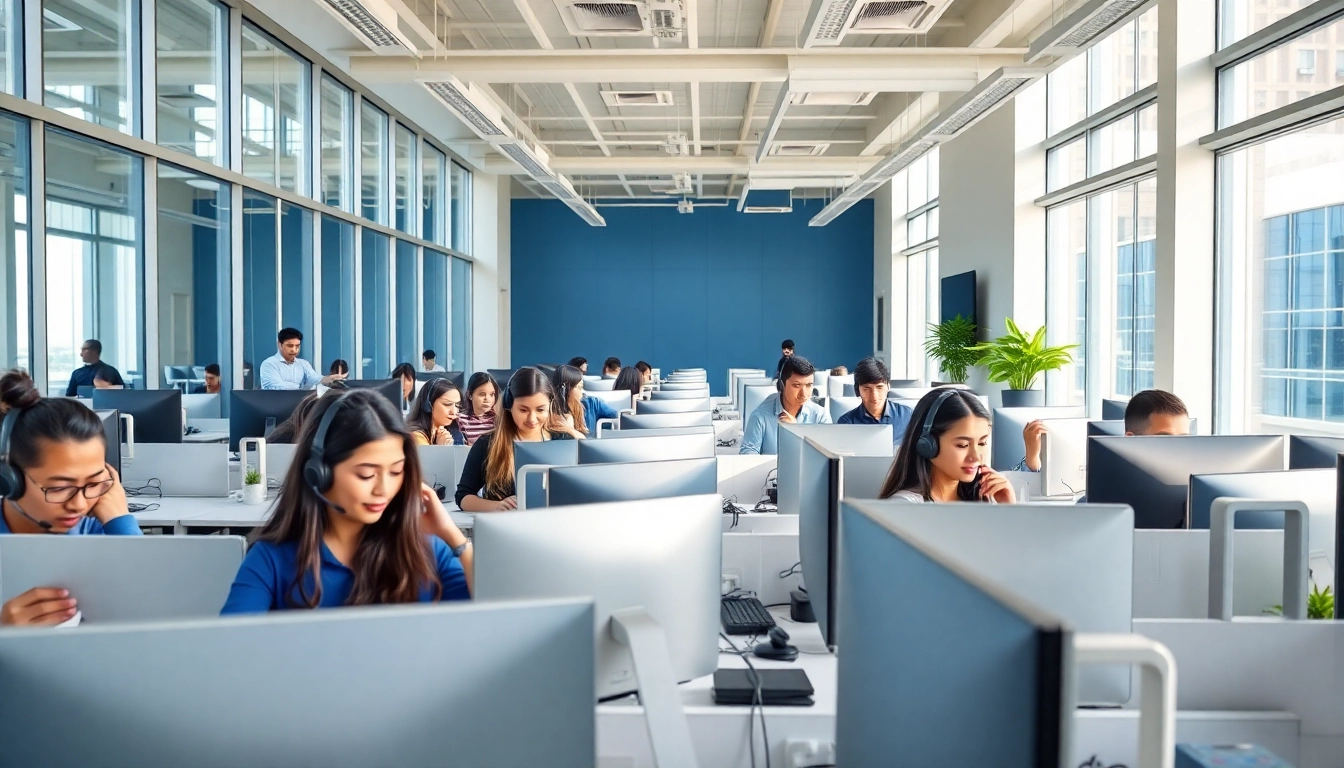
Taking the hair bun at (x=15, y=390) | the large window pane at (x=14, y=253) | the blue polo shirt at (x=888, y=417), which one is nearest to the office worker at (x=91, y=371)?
the large window pane at (x=14, y=253)

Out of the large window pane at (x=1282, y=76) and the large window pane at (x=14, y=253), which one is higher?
the large window pane at (x=1282, y=76)

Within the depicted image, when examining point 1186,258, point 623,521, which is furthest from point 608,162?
point 623,521

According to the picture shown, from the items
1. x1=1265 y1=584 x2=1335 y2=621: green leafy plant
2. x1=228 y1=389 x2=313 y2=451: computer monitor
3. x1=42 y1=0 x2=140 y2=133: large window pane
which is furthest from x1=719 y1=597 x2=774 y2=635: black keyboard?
x1=42 y1=0 x2=140 y2=133: large window pane

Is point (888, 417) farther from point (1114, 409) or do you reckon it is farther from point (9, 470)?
point (9, 470)

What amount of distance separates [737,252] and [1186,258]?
11551mm

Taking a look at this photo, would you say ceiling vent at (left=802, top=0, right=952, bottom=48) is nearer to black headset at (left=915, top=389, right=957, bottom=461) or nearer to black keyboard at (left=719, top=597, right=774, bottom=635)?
black headset at (left=915, top=389, right=957, bottom=461)

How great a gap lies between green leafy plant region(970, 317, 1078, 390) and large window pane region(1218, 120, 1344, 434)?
1.91 m

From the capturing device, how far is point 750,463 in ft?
14.0

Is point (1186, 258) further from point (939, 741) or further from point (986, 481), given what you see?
point (939, 741)

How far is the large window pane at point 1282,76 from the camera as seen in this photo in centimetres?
509

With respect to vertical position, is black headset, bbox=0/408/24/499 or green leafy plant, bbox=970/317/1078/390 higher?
green leafy plant, bbox=970/317/1078/390

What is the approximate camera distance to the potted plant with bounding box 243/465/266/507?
4.24 metres

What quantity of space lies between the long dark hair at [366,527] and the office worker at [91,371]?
4546 millimetres

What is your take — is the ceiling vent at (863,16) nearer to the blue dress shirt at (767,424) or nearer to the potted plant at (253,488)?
the blue dress shirt at (767,424)
